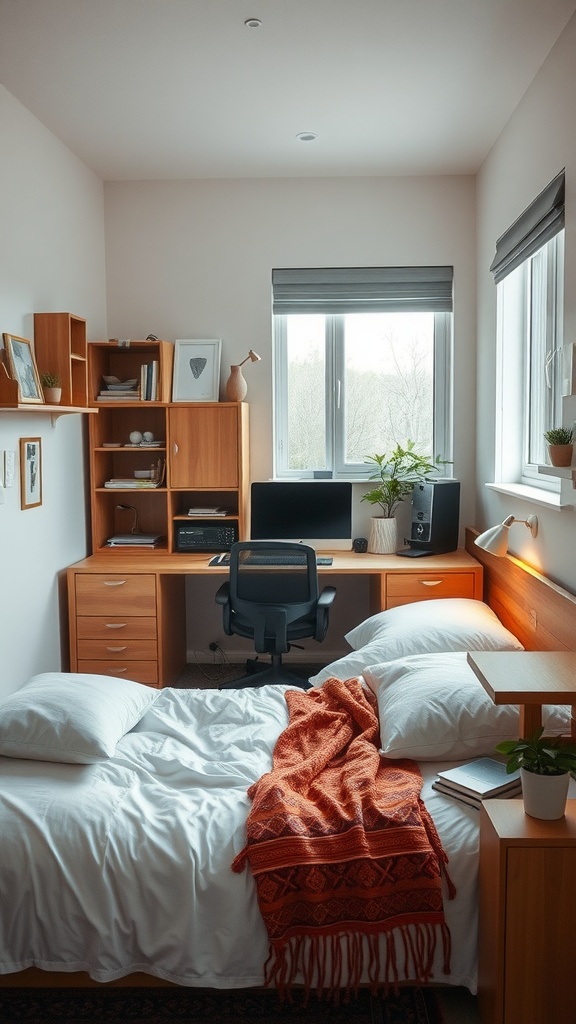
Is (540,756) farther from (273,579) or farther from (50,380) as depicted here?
(50,380)

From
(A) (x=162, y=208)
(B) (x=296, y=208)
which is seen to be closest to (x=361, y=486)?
(B) (x=296, y=208)

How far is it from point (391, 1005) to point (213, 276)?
361 centimetres

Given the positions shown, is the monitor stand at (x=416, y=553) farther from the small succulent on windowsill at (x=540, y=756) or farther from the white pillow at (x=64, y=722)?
the small succulent on windowsill at (x=540, y=756)

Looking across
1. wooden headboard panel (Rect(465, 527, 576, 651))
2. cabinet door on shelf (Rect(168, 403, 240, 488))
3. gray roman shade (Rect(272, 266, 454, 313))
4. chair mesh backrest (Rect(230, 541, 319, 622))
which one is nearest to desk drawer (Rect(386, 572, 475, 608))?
wooden headboard panel (Rect(465, 527, 576, 651))

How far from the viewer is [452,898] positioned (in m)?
1.86

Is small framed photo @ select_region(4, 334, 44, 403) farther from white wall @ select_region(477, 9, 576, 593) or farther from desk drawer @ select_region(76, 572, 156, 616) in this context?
white wall @ select_region(477, 9, 576, 593)

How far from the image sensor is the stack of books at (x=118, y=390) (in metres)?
4.32

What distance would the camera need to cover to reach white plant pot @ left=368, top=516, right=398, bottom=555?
4379 millimetres

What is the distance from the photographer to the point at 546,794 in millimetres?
1774

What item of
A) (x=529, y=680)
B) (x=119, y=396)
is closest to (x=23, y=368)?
(x=119, y=396)

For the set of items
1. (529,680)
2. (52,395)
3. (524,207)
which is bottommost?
(529,680)

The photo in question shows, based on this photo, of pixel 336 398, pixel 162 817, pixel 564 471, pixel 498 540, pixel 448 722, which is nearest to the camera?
pixel 162 817

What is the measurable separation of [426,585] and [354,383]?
4.24 ft

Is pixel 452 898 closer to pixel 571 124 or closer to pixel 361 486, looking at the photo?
pixel 571 124
